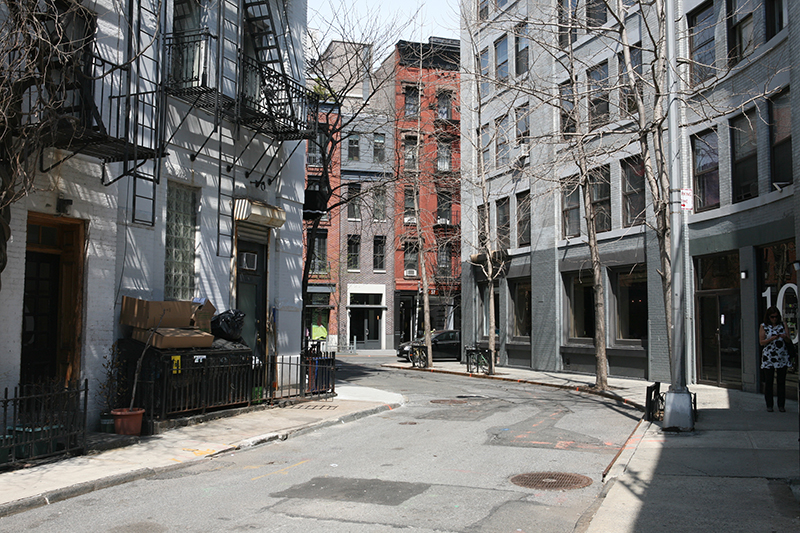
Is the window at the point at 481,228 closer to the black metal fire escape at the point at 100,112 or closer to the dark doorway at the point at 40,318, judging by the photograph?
the black metal fire escape at the point at 100,112

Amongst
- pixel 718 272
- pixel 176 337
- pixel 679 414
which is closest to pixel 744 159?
pixel 718 272

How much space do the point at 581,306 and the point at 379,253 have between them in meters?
23.1

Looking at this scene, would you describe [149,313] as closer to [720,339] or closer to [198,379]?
[198,379]

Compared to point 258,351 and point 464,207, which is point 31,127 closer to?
point 258,351

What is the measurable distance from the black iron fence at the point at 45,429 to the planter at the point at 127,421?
0.75 meters

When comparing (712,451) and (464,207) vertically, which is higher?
(464,207)

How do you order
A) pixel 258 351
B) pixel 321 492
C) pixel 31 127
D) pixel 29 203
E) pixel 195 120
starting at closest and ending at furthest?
pixel 321 492
pixel 31 127
pixel 29 203
pixel 195 120
pixel 258 351

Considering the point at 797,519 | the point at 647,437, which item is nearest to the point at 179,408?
the point at 647,437

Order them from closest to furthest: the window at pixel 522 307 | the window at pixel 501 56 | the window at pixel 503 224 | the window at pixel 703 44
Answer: the window at pixel 703 44
the window at pixel 522 307
the window at pixel 503 224
the window at pixel 501 56

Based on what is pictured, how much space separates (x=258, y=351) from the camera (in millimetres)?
15008

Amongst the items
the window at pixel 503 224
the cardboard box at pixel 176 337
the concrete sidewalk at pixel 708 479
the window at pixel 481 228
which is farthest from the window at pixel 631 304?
the cardboard box at pixel 176 337

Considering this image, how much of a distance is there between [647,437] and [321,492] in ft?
17.9

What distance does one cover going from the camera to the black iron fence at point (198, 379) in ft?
34.9

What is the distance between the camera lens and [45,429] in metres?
8.30
